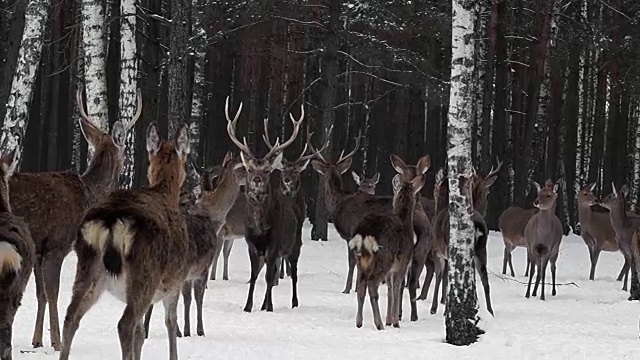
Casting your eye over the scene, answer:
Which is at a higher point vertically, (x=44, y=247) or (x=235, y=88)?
(x=235, y=88)

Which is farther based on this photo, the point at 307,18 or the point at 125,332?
the point at 307,18

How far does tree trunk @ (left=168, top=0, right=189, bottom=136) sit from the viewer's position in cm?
1716

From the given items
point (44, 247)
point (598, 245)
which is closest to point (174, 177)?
point (44, 247)

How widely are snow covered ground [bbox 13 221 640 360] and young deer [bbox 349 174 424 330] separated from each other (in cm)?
35

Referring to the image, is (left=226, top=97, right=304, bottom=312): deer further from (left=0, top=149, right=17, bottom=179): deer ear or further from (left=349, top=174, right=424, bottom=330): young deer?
(left=0, top=149, right=17, bottom=179): deer ear

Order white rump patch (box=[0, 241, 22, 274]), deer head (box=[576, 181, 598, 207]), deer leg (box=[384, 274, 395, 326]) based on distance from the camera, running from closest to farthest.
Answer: white rump patch (box=[0, 241, 22, 274]) → deer leg (box=[384, 274, 395, 326]) → deer head (box=[576, 181, 598, 207])

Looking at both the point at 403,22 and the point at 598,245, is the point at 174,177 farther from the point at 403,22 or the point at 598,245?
the point at 403,22

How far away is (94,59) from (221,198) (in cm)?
444

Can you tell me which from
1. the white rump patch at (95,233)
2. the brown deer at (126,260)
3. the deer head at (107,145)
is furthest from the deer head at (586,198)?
the white rump patch at (95,233)

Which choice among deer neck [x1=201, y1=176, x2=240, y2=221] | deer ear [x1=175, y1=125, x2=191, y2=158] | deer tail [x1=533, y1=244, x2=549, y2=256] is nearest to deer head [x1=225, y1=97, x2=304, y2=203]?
deer neck [x1=201, y1=176, x2=240, y2=221]

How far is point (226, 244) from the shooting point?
15867 mm

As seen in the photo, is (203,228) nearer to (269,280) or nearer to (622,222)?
(269,280)

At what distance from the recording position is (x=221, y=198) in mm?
10180

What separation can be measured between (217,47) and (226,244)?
18.0 meters
